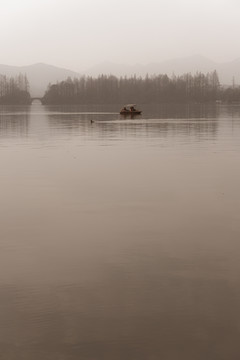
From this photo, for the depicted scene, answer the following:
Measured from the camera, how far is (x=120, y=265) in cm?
1119

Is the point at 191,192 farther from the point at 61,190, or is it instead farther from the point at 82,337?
the point at 82,337

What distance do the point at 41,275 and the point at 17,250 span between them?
204 centimetres

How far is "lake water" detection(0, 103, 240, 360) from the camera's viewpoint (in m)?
7.93

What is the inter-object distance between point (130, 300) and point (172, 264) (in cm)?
218

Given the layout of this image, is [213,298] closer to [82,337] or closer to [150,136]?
[82,337]

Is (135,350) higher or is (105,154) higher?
(105,154)

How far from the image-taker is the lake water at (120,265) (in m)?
7.93

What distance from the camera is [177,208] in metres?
16.7

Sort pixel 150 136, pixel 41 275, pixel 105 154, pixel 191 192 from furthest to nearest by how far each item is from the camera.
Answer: pixel 150 136 → pixel 105 154 → pixel 191 192 → pixel 41 275

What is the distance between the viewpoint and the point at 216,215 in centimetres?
1570

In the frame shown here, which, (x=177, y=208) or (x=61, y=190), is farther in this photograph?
(x=61, y=190)

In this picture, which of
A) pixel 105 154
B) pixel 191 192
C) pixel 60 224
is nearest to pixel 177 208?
pixel 191 192

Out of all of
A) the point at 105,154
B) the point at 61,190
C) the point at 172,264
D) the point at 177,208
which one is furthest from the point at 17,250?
the point at 105,154

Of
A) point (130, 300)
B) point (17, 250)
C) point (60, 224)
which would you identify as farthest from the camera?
point (60, 224)
